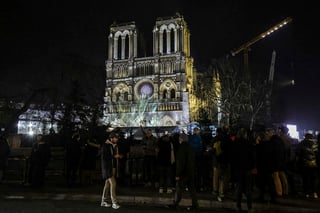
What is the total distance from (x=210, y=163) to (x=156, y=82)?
53.5 metres

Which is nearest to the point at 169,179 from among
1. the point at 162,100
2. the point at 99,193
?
the point at 99,193

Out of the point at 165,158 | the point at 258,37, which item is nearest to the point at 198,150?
the point at 165,158

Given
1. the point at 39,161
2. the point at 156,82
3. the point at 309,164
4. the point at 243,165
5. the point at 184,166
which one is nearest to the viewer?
the point at 243,165

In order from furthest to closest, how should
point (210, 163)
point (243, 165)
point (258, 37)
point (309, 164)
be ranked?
point (258, 37) < point (210, 163) < point (309, 164) < point (243, 165)

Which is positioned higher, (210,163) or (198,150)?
(198,150)

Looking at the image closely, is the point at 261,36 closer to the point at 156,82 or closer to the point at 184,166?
the point at 156,82

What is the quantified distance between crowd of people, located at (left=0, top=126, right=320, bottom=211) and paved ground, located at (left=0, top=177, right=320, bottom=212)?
0.33m

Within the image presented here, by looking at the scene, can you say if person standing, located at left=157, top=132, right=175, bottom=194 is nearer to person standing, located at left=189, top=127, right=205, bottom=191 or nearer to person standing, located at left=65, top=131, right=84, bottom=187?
person standing, located at left=189, top=127, right=205, bottom=191

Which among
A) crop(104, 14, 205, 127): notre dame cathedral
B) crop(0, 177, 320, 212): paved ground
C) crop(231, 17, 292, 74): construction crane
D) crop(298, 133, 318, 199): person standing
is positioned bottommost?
crop(0, 177, 320, 212): paved ground

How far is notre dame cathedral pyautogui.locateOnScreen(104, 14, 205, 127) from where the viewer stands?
63.0 m

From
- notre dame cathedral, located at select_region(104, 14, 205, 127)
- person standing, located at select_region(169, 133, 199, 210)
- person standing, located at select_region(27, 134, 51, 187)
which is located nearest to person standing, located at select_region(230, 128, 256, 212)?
person standing, located at select_region(169, 133, 199, 210)

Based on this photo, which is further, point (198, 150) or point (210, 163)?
point (210, 163)

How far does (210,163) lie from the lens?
1204cm

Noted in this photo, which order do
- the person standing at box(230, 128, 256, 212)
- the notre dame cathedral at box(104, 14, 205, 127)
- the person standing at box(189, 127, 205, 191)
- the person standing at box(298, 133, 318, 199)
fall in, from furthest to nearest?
the notre dame cathedral at box(104, 14, 205, 127) → the person standing at box(189, 127, 205, 191) → the person standing at box(298, 133, 318, 199) → the person standing at box(230, 128, 256, 212)
